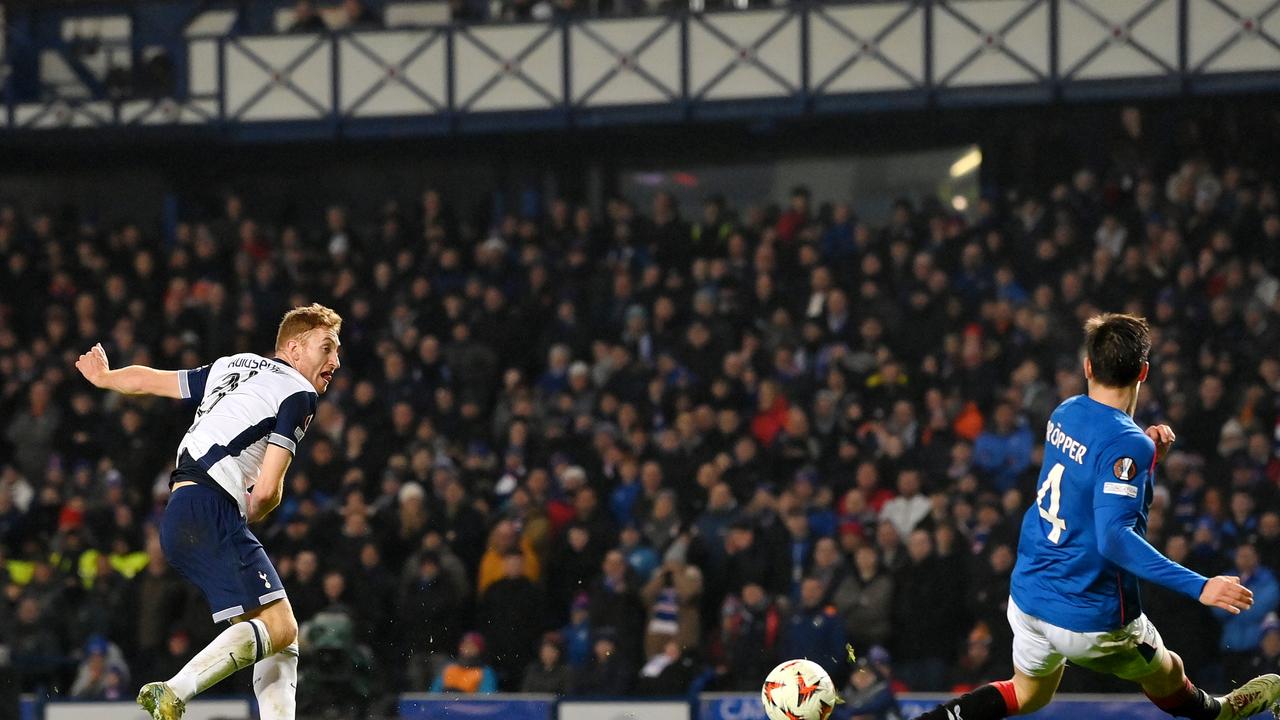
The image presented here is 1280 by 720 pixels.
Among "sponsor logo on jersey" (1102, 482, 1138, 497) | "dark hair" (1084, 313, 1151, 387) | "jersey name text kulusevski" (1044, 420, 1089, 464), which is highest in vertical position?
"dark hair" (1084, 313, 1151, 387)

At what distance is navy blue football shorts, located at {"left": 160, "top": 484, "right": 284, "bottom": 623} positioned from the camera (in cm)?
766

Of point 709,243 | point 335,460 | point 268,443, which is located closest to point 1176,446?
point 709,243

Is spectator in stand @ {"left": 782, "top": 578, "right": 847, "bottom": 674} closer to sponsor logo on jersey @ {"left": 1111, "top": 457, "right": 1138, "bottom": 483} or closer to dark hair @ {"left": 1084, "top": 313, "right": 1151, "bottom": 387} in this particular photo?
dark hair @ {"left": 1084, "top": 313, "right": 1151, "bottom": 387}

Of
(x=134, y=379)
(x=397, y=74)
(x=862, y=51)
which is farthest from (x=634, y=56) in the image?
(x=134, y=379)

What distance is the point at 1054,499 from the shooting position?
7.10 meters

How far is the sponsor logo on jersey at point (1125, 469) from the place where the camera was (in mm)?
6754

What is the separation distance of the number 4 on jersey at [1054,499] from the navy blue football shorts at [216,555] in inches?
134

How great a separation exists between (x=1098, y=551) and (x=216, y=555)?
12.6ft

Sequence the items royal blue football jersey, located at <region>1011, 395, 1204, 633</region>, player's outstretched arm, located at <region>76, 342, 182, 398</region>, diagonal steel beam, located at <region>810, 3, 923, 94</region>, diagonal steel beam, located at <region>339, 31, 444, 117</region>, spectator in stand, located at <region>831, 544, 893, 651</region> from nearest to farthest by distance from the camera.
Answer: royal blue football jersey, located at <region>1011, 395, 1204, 633</region> → player's outstretched arm, located at <region>76, 342, 182, 398</region> → spectator in stand, located at <region>831, 544, 893, 651</region> → diagonal steel beam, located at <region>810, 3, 923, 94</region> → diagonal steel beam, located at <region>339, 31, 444, 117</region>

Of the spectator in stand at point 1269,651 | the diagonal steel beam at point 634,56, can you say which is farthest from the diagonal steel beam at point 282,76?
the spectator in stand at point 1269,651

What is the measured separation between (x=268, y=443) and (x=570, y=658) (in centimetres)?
711

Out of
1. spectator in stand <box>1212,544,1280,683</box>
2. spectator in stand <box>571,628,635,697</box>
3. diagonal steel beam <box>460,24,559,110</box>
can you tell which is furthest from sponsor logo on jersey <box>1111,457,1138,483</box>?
diagonal steel beam <box>460,24,559,110</box>

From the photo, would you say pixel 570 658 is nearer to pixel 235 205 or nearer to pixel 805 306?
pixel 805 306

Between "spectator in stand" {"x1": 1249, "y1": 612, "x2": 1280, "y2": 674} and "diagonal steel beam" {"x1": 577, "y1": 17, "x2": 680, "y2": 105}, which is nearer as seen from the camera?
"spectator in stand" {"x1": 1249, "y1": 612, "x2": 1280, "y2": 674}
